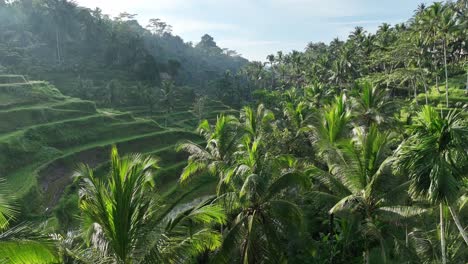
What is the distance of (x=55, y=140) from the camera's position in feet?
130

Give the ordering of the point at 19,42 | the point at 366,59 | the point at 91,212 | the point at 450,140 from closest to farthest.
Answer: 1. the point at 91,212
2. the point at 450,140
3. the point at 366,59
4. the point at 19,42

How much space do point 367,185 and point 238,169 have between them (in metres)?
4.84

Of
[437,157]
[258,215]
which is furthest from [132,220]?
[437,157]

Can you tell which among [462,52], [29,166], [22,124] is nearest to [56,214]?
[29,166]

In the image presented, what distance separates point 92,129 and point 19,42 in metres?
47.4

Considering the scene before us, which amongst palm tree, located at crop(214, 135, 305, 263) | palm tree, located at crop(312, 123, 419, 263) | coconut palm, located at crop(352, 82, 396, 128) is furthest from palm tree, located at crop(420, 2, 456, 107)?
palm tree, located at crop(214, 135, 305, 263)

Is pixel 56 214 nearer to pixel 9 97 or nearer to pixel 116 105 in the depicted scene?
pixel 9 97

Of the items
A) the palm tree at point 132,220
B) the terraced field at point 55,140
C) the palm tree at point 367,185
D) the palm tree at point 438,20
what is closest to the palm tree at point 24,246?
the palm tree at point 132,220

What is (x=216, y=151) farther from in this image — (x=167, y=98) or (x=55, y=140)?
(x=167, y=98)

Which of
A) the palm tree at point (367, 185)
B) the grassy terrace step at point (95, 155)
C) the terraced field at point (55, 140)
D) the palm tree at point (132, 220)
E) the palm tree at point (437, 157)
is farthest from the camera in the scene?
the grassy terrace step at point (95, 155)

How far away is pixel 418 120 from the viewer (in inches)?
459

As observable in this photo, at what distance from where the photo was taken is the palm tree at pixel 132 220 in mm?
8406

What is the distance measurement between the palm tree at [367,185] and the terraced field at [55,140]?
2205 centimetres

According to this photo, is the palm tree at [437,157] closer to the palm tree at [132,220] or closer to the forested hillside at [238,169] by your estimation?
the forested hillside at [238,169]
